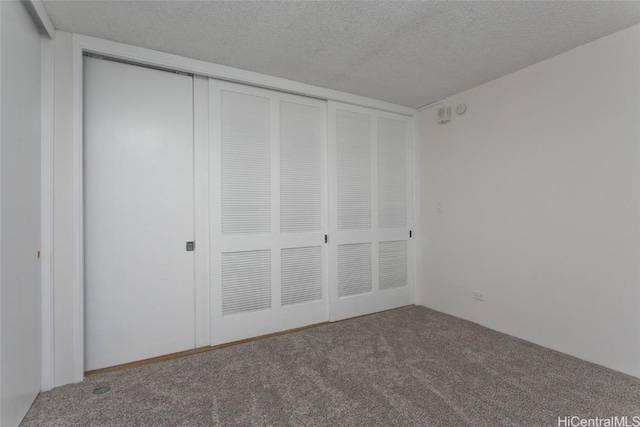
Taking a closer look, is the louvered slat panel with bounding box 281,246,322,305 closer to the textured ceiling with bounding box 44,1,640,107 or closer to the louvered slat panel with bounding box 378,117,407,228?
the louvered slat panel with bounding box 378,117,407,228

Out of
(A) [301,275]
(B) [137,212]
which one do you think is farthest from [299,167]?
(B) [137,212]

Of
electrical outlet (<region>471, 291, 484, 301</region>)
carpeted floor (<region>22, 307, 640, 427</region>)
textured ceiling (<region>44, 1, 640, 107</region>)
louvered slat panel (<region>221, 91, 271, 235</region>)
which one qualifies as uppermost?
textured ceiling (<region>44, 1, 640, 107</region>)

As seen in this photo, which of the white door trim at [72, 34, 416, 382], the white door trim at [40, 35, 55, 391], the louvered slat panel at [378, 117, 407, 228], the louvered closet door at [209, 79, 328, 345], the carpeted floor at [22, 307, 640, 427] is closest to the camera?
the carpeted floor at [22, 307, 640, 427]


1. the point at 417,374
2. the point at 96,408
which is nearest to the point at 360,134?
the point at 417,374

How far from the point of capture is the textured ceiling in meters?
1.83

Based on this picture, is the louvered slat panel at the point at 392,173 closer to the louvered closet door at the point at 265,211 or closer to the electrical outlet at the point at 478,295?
the louvered closet door at the point at 265,211

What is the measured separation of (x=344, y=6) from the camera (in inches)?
71.6

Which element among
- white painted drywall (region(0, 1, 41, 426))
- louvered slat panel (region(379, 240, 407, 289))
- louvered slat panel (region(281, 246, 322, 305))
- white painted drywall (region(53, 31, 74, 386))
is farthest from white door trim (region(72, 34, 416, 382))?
louvered slat panel (region(379, 240, 407, 289))

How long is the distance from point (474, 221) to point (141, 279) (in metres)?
3.22

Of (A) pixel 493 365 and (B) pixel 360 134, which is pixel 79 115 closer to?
(B) pixel 360 134

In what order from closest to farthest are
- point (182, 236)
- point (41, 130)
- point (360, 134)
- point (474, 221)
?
point (41, 130), point (182, 236), point (474, 221), point (360, 134)

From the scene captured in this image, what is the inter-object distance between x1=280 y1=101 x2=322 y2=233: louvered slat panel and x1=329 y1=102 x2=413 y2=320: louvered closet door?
0.19 m

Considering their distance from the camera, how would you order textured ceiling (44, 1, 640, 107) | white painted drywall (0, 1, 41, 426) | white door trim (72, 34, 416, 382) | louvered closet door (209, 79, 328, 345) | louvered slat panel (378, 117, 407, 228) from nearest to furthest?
white painted drywall (0, 1, 41, 426) → textured ceiling (44, 1, 640, 107) → white door trim (72, 34, 416, 382) → louvered closet door (209, 79, 328, 345) → louvered slat panel (378, 117, 407, 228)

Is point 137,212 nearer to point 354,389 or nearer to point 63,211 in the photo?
point 63,211
